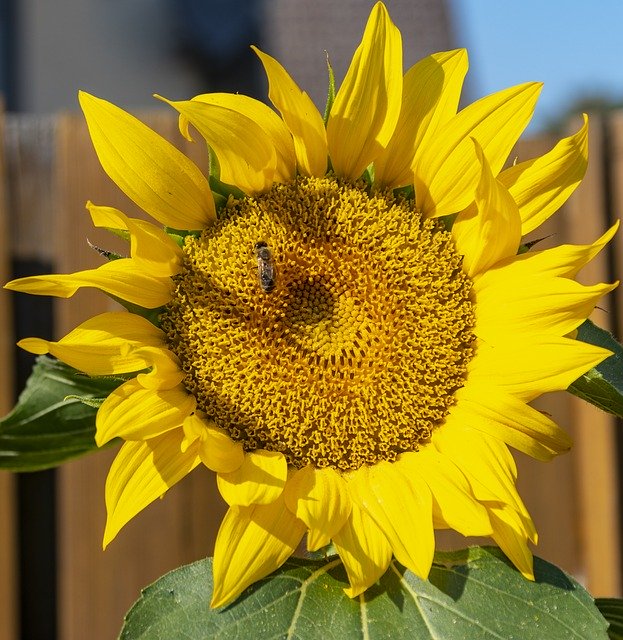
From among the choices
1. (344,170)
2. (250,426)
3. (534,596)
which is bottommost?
(534,596)

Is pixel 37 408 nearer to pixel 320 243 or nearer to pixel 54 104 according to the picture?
pixel 320 243

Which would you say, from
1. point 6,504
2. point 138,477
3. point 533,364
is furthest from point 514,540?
point 6,504

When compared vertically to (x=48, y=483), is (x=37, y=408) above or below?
above

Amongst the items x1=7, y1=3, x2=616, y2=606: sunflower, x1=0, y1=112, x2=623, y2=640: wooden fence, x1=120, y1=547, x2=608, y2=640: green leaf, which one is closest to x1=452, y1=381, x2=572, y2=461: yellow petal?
x1=7, y1=3, x2=616, y2=606: sunflower

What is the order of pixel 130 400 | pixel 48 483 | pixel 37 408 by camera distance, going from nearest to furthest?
pixel 130 400, pixel 37 408, pixel 48 483

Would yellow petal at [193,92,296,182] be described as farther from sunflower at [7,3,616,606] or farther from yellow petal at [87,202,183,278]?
yellow petal at [87,202,183,278]

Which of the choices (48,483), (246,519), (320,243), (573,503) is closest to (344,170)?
(320,243)
